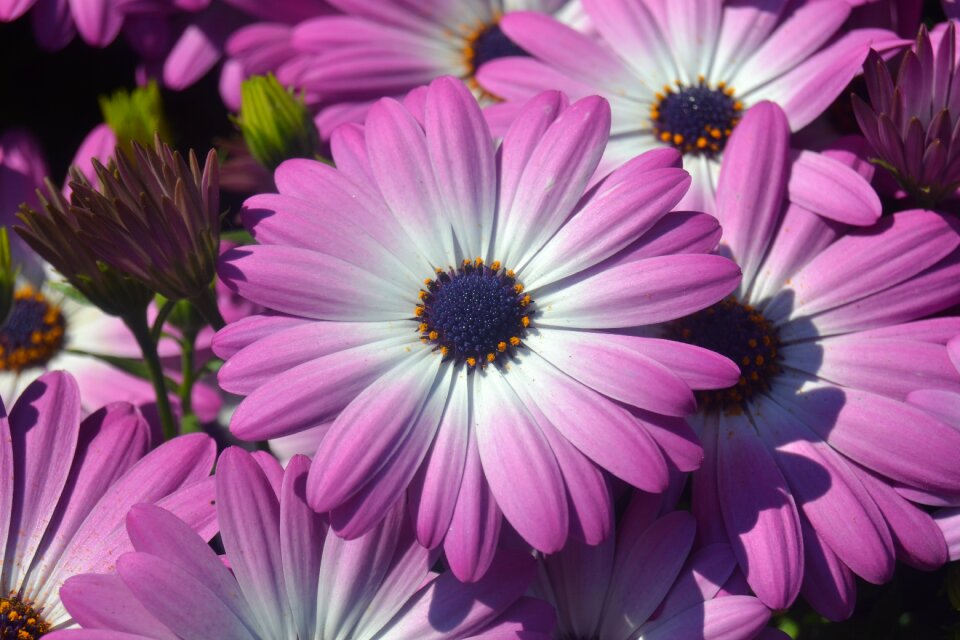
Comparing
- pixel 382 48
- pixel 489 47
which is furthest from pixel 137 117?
pixel 489 47

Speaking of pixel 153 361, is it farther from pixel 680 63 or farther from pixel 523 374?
pixel 680 63

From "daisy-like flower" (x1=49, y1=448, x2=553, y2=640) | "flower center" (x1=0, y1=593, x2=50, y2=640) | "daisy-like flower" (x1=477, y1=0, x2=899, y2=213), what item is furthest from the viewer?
"daisy-like flower" (x1=477, y1=0, x2=899, y2=213)

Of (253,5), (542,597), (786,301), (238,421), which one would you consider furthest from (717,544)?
(253,5)

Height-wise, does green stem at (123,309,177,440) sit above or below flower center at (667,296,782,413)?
above

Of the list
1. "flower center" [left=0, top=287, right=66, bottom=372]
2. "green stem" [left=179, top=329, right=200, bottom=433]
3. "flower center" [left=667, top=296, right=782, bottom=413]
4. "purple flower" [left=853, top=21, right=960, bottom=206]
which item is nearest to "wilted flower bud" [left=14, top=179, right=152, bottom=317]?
"green stem" [left=179, top=329, right=200, bottom=433]

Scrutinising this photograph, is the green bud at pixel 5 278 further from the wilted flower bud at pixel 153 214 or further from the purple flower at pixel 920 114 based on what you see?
the purple flower at pixel 920 114

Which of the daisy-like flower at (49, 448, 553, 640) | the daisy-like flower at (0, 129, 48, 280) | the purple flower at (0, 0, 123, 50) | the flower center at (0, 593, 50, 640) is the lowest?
→ the daisy-like flower at (49, 448, 553, 640)

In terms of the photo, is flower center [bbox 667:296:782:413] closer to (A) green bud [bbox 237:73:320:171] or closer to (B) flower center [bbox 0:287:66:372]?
(A) green bud [bbox 237:73:320:171]

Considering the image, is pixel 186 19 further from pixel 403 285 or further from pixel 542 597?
pixel 542 597
